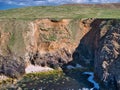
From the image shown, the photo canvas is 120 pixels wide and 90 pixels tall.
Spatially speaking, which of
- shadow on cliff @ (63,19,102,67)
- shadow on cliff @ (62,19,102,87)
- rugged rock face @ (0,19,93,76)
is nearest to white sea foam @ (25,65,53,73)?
rugged rock face @ (0,19,93,76)

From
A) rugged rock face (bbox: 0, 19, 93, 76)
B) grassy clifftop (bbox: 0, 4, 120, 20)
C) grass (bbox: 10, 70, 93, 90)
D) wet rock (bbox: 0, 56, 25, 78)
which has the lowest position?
grass (bbox: 10, 70, 93, 90)

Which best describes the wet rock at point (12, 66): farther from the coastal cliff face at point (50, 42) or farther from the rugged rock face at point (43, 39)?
the rugged rock face at point (43, 39)

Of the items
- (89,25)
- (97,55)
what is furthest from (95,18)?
(97,55)

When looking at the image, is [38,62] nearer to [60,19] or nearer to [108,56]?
[60,19]

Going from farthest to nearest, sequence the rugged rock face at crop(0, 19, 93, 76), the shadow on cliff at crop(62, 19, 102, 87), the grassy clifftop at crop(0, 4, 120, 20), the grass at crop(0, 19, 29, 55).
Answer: the grassy clifftop at crop(0, 4, 120, 20) < the shadow on cliff at crop(62, 19, 102, 87) < the rugged rock face at crop(0, 19, 93, 76) < the grass at crop(0, 19, 29, 55)

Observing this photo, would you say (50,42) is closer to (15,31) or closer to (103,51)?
(15,31)

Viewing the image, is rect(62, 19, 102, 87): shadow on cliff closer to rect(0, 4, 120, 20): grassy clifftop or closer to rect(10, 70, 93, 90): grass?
rect(10, 70, 93, 90): grass

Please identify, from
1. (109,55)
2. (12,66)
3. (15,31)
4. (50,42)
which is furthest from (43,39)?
(109,55)
